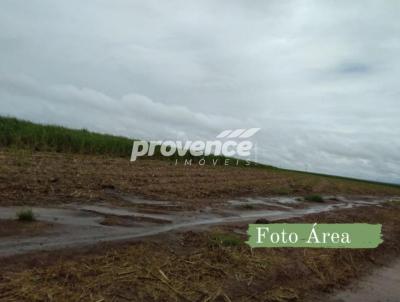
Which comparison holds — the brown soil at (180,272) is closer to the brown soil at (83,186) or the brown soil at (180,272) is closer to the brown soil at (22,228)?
the brown soil at (22,228)

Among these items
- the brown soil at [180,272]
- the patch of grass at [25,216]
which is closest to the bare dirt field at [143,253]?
the brown soil at [180,272]

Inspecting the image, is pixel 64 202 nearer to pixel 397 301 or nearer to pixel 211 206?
pixel 211 206

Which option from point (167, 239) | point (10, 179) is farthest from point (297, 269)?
point (10, 179)

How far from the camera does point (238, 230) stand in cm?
687

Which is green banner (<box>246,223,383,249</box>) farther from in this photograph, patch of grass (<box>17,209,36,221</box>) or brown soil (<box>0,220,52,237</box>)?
patch of grass (<box>17,209,36,221</box>)

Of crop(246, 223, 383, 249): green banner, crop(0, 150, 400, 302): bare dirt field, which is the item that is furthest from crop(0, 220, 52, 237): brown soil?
crop(246, 223, 383, 249): green banner

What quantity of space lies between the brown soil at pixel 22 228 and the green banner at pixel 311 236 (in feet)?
10.3

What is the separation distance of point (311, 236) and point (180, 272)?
11.3 feet

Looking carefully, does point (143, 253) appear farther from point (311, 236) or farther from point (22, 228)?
point (311, 236)

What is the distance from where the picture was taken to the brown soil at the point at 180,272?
3730 mm

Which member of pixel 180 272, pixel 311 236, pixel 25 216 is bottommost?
pixel 180 272

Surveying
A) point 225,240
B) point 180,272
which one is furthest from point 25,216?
point 225,240

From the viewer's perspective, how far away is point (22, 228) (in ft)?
18.0

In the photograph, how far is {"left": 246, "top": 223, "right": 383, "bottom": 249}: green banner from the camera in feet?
21.0
